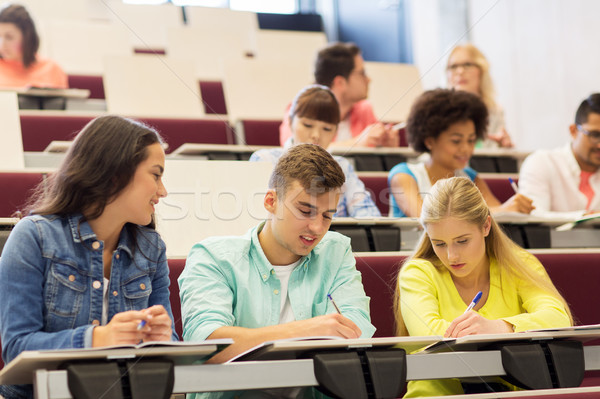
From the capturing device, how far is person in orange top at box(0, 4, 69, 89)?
75.2 inches

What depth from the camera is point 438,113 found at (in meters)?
1.45

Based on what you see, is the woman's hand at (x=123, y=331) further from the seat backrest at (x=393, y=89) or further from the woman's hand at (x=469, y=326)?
the seat backrest at (x=393, y=89)

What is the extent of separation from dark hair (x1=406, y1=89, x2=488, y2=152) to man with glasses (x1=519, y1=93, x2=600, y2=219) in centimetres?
17

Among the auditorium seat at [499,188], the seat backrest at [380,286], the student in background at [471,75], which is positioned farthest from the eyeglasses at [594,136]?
the seat backrest at [380,286]

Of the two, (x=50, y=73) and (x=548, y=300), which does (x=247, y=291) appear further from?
(x=50, y=73)

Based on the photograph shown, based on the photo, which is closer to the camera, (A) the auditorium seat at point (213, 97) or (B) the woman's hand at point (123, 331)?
(B) the woman's hand at point (123, 331)

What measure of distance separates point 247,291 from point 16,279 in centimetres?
26

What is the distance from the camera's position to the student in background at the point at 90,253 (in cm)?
70

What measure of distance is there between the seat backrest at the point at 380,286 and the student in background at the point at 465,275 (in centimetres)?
4

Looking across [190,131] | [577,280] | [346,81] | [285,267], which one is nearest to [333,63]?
[346,81]

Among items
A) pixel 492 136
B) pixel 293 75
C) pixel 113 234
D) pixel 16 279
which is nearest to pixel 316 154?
pixel 113 234

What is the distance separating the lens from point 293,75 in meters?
2.13

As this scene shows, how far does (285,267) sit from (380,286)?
0.61 feet

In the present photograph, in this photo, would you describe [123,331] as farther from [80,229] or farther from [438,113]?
[438,113]
